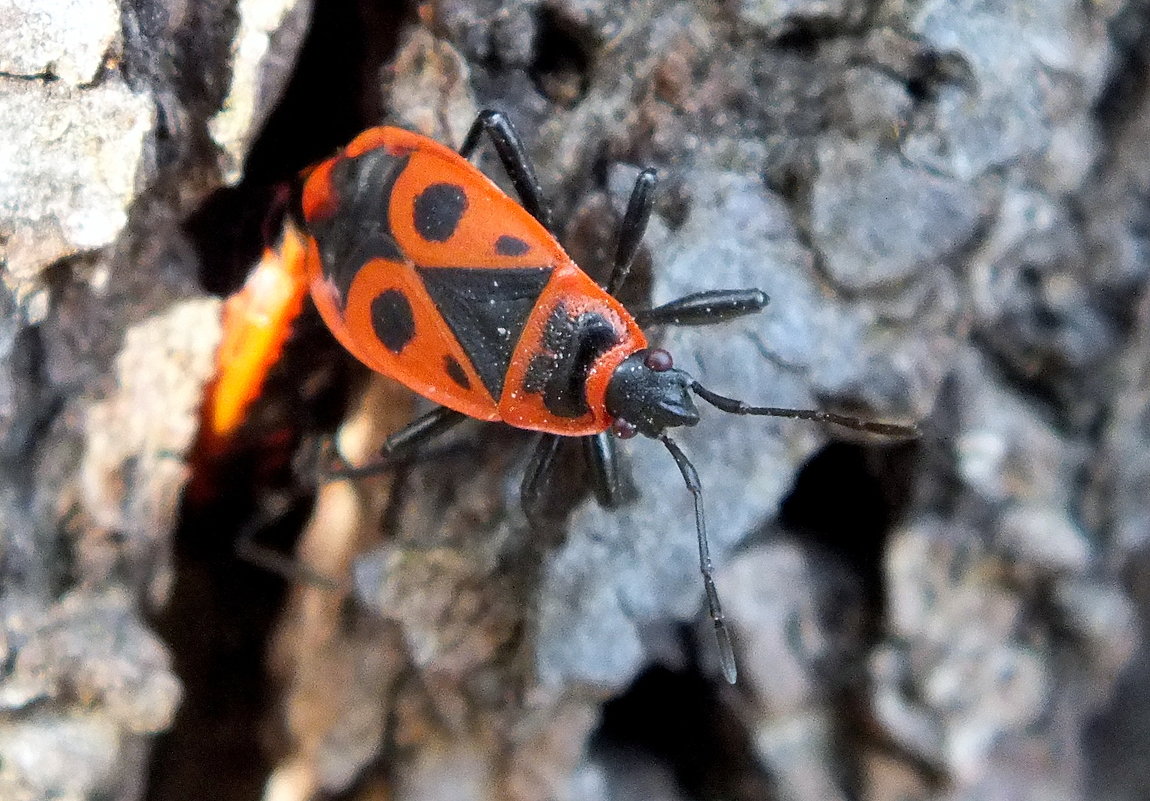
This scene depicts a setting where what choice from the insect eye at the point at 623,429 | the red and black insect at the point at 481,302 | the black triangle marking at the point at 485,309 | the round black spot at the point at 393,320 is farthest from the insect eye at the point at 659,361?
the round black spot at the point at 393,320

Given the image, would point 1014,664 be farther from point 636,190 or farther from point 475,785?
point 636,190

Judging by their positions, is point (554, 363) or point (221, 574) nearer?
point (554, 363)

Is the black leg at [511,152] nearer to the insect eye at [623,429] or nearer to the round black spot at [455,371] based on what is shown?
the round black spot at [455,371]

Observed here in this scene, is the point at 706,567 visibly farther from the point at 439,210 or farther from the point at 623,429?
the point at 439,210

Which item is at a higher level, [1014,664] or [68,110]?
[68,110]

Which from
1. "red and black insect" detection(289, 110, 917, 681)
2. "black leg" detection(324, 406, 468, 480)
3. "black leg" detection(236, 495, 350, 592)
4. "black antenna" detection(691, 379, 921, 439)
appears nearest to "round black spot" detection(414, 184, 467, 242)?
"red and black insect" detection(289, 110, 917, 681)

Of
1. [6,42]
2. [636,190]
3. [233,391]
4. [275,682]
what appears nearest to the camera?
[6,42]

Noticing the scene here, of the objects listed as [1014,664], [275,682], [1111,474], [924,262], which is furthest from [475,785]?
[1111,474]

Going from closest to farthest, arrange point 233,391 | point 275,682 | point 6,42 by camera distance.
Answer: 1. point 6,42
2. point 233,391
3. point 275,682
